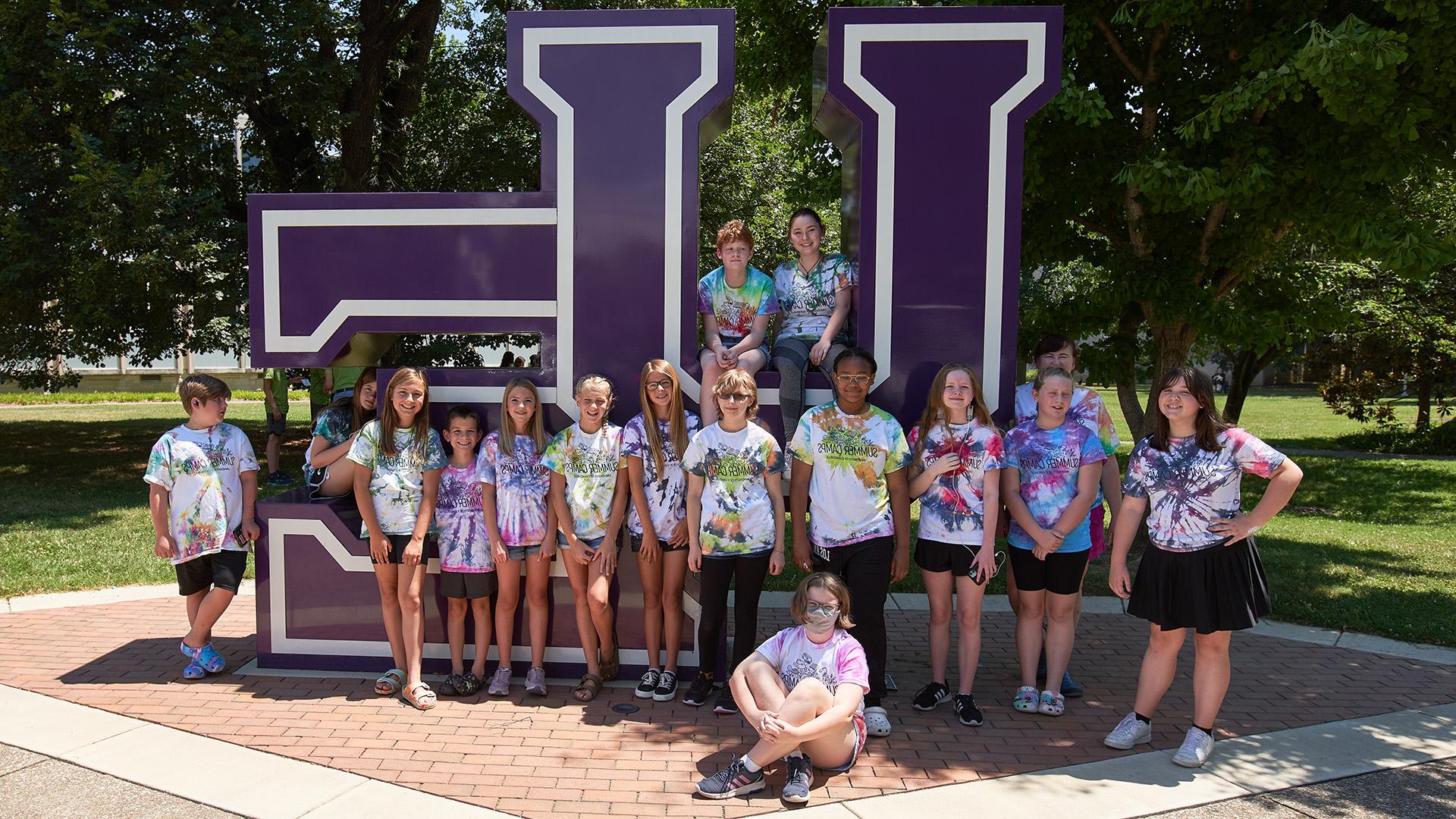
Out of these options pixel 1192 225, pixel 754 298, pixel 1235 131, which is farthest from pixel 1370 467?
pixel 754 298

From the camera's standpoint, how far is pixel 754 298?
16.2 feet

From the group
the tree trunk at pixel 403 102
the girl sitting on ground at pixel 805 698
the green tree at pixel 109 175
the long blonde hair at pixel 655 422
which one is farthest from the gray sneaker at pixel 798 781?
the tree trunk at pixel 403 102

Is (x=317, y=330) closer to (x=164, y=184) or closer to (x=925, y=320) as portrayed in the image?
(x=925, y=320)

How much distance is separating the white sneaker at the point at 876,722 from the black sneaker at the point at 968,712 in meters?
0.38

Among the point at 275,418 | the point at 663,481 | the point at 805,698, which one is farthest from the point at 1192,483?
the point at 275,418

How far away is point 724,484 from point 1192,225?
6036mm

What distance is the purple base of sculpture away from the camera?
496 centimetres

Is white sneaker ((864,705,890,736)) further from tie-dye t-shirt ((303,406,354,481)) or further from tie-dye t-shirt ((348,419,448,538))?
tie-dye t-shirt ((303,406,354,481))

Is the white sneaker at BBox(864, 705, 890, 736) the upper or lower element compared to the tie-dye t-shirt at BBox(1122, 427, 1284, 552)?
lower

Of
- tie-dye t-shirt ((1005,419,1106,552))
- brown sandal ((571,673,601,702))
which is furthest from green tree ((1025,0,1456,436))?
brown sandal ((571,673,601,702))

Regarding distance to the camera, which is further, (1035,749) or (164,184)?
(164,184)

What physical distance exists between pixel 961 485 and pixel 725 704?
5.22ft

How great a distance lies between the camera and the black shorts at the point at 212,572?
503 centimetres

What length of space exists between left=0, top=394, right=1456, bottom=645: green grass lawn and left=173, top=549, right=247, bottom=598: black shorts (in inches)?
93.6
